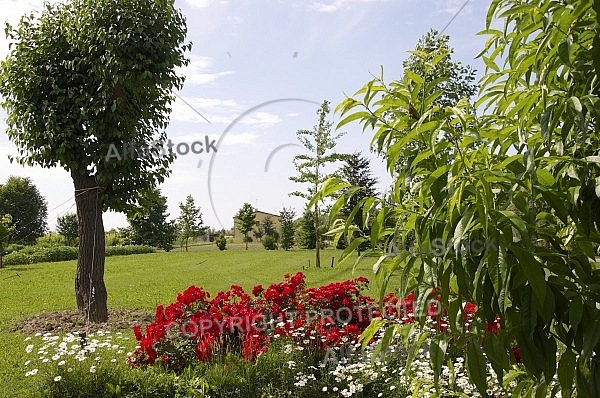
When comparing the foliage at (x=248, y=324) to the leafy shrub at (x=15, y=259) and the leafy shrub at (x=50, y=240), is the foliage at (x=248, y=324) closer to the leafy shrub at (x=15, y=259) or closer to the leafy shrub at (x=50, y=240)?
the leafy shrub at (x=15, y=259)

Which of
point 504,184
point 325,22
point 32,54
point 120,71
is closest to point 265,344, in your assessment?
point 325,22

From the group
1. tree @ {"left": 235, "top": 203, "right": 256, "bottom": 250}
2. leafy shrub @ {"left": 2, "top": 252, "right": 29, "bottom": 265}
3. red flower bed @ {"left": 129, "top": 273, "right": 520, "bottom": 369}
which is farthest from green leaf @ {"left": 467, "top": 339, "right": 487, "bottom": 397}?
leafy shrub @ {"left": 2, "top": 252, "right": 29, "bottom": 265}

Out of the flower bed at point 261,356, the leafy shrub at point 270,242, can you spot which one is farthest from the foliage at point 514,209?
the leafy shrub at point 270,242

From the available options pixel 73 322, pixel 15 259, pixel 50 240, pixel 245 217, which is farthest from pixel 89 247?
pixel 50 240

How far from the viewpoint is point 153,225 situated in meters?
9.26

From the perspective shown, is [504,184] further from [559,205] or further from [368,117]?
[368,117]

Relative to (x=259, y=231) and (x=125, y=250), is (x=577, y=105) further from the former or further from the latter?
(x=125, y=250)

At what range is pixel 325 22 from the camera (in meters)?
3.62

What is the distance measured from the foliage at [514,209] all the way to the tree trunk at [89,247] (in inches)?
170

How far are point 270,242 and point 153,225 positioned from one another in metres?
3.23

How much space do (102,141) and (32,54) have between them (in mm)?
1072

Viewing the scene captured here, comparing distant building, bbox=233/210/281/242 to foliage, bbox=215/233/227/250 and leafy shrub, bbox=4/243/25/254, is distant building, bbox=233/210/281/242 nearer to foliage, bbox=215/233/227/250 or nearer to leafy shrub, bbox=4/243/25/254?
foliage, bbox=215/233/227/250

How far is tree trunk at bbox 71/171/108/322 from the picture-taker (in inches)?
191

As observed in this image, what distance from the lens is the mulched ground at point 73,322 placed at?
4699mm
